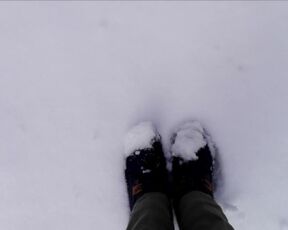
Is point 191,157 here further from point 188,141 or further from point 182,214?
point 182,214

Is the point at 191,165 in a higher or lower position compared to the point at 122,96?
lower

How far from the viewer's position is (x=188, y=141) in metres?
1.27

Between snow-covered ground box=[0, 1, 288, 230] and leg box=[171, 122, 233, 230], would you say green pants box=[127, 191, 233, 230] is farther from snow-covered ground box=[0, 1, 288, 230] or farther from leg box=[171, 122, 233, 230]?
snow-covered ground box=[0, 1, 288, 230]

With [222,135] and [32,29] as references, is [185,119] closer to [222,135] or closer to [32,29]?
[222,135]

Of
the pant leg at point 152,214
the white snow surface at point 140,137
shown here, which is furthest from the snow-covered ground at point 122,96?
the pant leg at point 152,214

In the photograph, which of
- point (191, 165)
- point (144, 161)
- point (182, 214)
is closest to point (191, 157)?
point (191, 165)

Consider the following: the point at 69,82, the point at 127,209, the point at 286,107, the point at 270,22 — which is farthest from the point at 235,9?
the point at 127,209

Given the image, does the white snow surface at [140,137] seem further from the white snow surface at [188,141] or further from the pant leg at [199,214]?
the pant leg at [199,214]

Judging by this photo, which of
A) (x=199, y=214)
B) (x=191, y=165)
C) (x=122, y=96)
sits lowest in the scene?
(x=199, y=214)

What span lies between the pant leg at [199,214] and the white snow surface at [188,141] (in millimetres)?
154

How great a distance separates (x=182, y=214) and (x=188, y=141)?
280mm

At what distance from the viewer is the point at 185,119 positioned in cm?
126

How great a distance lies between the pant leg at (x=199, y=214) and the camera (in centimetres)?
94

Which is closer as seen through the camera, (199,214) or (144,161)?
(199,214)
